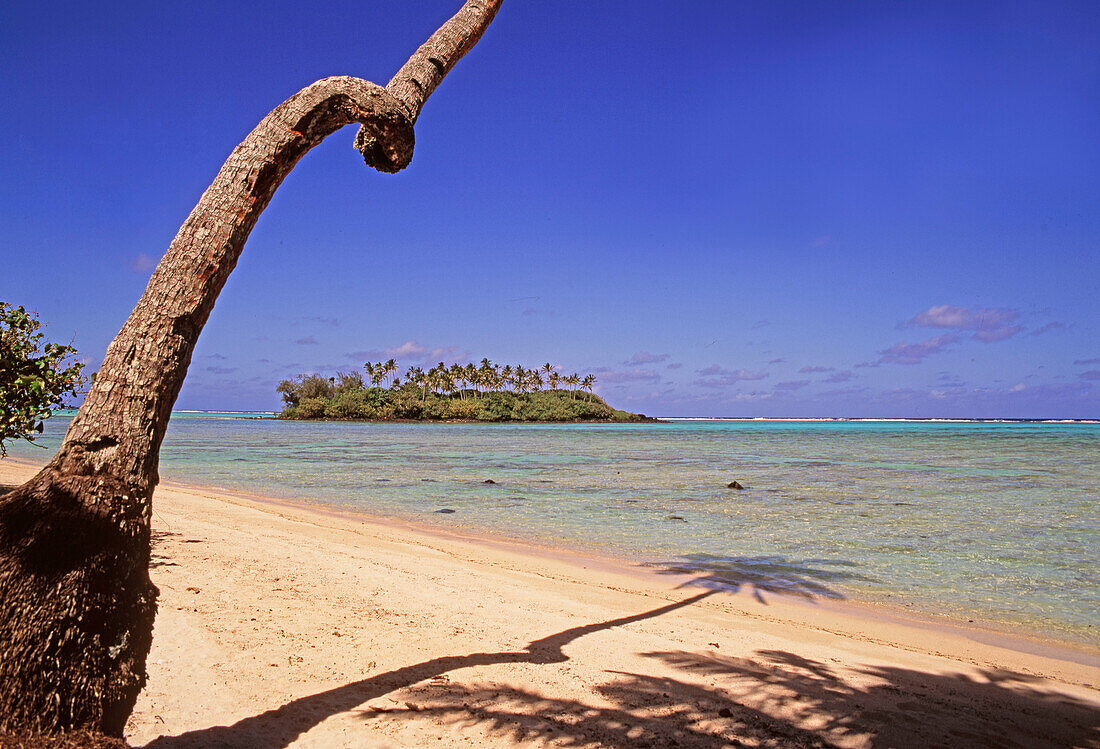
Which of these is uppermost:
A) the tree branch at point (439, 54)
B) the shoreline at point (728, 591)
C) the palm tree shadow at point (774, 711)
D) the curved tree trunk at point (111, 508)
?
the tree branch at point (439, 54)

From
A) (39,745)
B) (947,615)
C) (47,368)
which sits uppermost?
(47,368)

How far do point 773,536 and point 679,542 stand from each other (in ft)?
7.12

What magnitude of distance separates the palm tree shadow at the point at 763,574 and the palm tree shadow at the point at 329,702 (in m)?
3.84

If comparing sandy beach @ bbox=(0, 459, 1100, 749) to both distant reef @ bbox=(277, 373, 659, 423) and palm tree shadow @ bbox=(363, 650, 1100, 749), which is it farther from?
distant reef @ bbox=(277, 373, 659, 423)

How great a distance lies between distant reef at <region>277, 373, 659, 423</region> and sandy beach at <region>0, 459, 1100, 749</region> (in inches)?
4299

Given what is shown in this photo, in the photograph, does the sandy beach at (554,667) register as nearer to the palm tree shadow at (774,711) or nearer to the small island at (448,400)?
the palm tree shadow at (774,711)

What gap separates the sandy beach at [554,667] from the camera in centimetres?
403

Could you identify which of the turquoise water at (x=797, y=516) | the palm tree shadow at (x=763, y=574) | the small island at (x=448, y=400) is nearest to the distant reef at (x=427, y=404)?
the small island at (x=448, y=400)

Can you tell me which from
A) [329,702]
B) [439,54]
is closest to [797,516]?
[329,702]

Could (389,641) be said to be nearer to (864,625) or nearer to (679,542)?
(864,625)

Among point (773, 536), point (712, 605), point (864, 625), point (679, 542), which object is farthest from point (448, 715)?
point (773, 536)

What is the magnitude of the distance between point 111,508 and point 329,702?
7.17ft

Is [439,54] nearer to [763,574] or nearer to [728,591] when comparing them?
[728,591]

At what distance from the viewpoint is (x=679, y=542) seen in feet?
40.1
